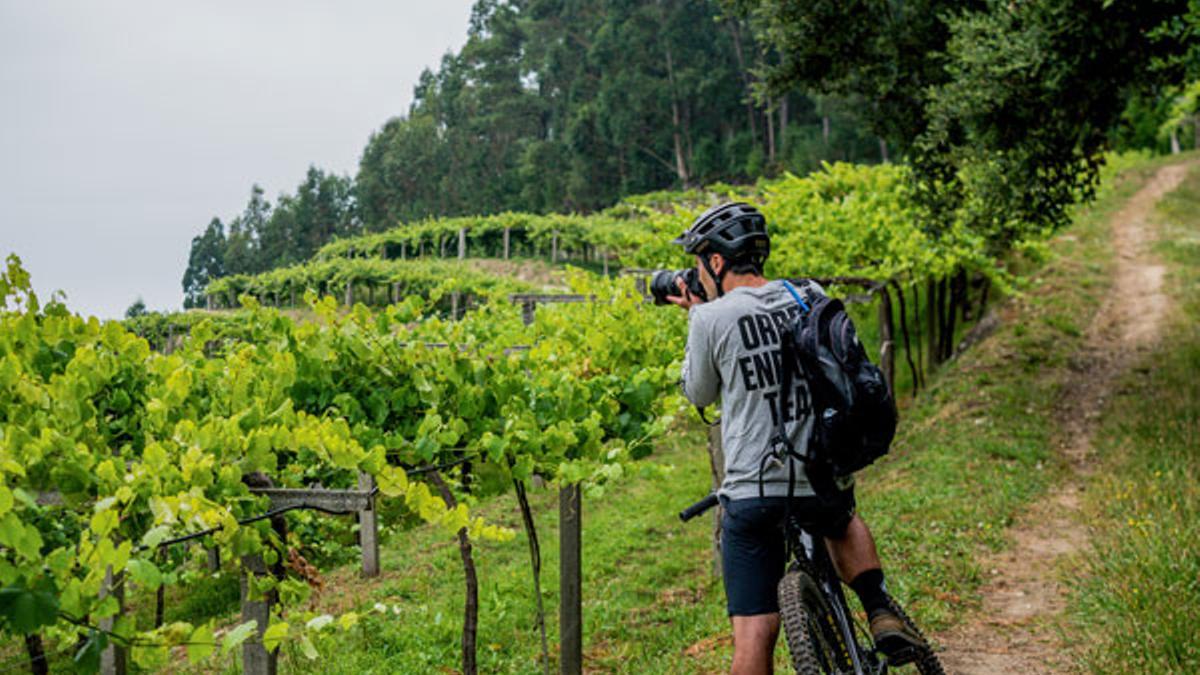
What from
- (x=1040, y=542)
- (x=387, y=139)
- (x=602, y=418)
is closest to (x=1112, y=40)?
(x=1040, y=542)

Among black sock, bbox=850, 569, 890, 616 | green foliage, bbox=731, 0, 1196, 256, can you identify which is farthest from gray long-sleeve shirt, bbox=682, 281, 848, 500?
green foliage, bbox=731, 0, 1196, 256

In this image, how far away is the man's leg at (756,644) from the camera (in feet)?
10.7

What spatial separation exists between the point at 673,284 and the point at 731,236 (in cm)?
50

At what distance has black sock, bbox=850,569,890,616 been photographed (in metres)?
3.48

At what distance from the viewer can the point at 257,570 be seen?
384cm

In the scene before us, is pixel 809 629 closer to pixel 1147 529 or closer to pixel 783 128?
pixel 1147 529

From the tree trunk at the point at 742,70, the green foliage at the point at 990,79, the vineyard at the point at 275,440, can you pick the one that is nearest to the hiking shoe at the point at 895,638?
the vineyard at the point at 275,440

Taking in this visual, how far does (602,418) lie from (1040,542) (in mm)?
5522

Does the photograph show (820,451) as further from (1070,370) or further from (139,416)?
(1070,370)

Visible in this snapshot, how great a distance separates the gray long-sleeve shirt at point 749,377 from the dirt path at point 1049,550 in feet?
11.2

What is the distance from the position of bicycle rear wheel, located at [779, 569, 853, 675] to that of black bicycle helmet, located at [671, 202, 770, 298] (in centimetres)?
109

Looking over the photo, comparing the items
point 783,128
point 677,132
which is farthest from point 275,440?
point 677,132

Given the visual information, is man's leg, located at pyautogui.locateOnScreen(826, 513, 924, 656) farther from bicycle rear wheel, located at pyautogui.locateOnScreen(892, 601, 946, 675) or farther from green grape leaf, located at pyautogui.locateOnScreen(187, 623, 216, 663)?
green grape leaf, located at pyautogui.locateOnScreen(187, 623, 216, 663)

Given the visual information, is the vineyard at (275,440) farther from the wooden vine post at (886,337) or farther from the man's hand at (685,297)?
the wooden vine post at (886,337)
